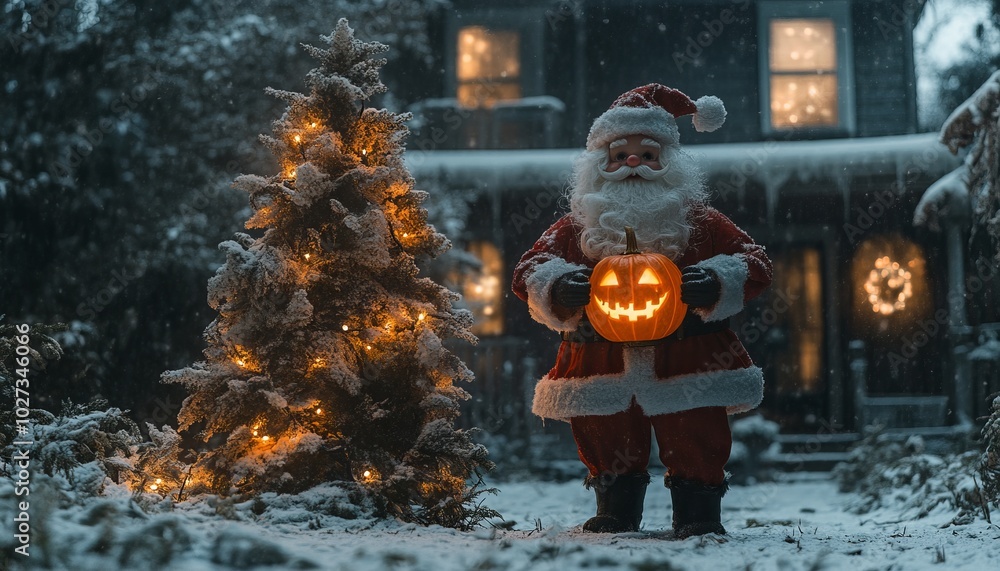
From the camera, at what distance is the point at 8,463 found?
4418 millimetres

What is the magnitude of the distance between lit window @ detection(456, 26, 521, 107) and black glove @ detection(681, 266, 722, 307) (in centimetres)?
976

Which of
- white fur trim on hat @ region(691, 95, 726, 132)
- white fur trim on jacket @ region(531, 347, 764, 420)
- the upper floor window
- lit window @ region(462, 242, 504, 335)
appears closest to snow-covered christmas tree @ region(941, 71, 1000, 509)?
white fur trim on hat @ region(691, 95, 726, 132)

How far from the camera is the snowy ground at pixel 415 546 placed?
3.18 meters

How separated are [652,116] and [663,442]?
1.67 metres

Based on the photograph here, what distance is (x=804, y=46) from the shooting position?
13.7m

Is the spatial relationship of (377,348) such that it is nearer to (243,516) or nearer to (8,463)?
(243,516)

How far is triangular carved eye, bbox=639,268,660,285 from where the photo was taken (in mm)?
4445

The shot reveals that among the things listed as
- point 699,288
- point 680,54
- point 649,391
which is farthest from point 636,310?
point 680,54

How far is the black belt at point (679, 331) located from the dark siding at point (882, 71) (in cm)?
1003

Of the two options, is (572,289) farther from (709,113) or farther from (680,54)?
(680,54)

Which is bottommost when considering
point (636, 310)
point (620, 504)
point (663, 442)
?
point (620, 504)

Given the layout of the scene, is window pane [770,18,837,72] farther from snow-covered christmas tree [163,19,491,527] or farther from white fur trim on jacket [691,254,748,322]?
snow-covered christmas tree [163,19,491,527]

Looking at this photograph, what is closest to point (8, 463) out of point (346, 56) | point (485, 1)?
point (346, 56)

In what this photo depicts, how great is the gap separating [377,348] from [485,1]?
10022 millimetres
